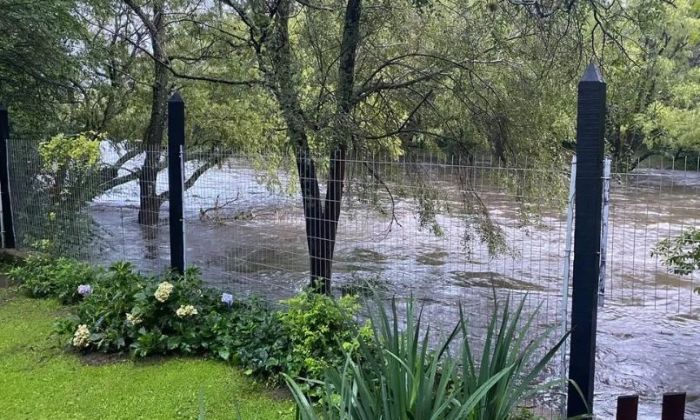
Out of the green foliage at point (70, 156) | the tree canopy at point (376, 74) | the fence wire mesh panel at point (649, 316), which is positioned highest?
the tree canopy at point (376, 74)

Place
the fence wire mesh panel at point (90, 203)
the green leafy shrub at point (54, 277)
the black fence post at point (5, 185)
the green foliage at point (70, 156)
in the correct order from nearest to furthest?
the green leafy shrub at point (54, 277) → the fence wire mesh panel at point (90, 203) → the green foliage at point (70, 156) → the black fence post at point (5, 185)

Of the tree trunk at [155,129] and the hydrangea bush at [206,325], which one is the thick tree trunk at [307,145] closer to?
the hydrangea bush at [206,325]

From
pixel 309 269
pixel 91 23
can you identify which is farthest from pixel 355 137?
pixel 91 23

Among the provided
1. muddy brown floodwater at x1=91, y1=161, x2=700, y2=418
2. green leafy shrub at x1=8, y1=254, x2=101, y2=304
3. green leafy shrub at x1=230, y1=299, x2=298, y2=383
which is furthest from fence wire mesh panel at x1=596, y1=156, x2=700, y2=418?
green leafy shrub at x1=8, y1=254, x2=101, y2=304

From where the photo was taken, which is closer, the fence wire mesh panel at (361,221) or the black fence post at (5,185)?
the fence wire mesh panel at (361,221)

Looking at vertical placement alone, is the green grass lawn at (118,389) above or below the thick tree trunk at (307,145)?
below

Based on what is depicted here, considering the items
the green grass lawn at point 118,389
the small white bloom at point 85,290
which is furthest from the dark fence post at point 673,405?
the small white bloom at point 85,290

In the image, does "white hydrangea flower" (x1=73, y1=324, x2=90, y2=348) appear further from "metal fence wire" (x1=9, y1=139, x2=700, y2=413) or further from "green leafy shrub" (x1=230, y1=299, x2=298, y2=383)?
"metal fence wire" (x1=9, y1=139, x2=700, y2=413)

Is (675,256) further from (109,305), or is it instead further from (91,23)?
(91,23)

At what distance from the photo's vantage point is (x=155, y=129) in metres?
11.3

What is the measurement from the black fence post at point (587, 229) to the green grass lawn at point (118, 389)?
1.52 metres

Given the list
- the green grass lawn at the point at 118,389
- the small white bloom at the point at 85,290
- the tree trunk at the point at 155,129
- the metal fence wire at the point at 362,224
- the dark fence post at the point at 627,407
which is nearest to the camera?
the dark fence post at the point at 627,407

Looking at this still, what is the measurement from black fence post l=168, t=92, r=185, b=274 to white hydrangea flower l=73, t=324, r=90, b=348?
36.7 inches

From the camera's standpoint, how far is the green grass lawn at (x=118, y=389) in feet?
10.9
